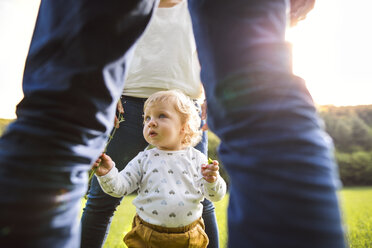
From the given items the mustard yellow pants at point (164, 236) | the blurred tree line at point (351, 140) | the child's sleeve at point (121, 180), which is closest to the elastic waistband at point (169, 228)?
the mustard yellow pants at point (164, 236)

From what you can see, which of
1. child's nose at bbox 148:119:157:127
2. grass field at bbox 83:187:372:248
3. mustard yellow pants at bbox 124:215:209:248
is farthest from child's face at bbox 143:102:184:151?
grass field at bbox 83:187:372:248

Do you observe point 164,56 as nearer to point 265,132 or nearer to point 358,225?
point 265,132

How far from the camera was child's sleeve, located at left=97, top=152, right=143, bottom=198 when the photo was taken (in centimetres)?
136

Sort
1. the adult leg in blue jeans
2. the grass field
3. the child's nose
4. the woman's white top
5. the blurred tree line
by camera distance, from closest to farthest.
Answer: the adult leg in blue jeans < the child's nose < the woman's white top < the grass field < the blurred tree line

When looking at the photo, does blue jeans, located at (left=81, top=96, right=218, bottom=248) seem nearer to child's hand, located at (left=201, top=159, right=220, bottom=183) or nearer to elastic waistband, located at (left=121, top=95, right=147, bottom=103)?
elastic waistband, located at (left=121, top=95, right=147, bottom=103)

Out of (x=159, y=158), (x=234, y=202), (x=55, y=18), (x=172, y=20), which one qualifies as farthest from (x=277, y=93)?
(x=172, y=20)

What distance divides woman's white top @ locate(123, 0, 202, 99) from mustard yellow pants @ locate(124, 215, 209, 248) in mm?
797

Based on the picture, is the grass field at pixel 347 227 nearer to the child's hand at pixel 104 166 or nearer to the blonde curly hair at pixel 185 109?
the blonde curly hair at pixel 185 109

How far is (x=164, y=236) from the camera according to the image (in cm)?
132

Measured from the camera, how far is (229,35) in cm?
56

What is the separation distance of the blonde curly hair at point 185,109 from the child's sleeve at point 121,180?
32cm

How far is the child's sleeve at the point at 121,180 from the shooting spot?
1.36 meters

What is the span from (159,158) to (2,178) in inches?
43.1

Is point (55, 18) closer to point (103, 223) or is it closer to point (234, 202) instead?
point (234, 202)
